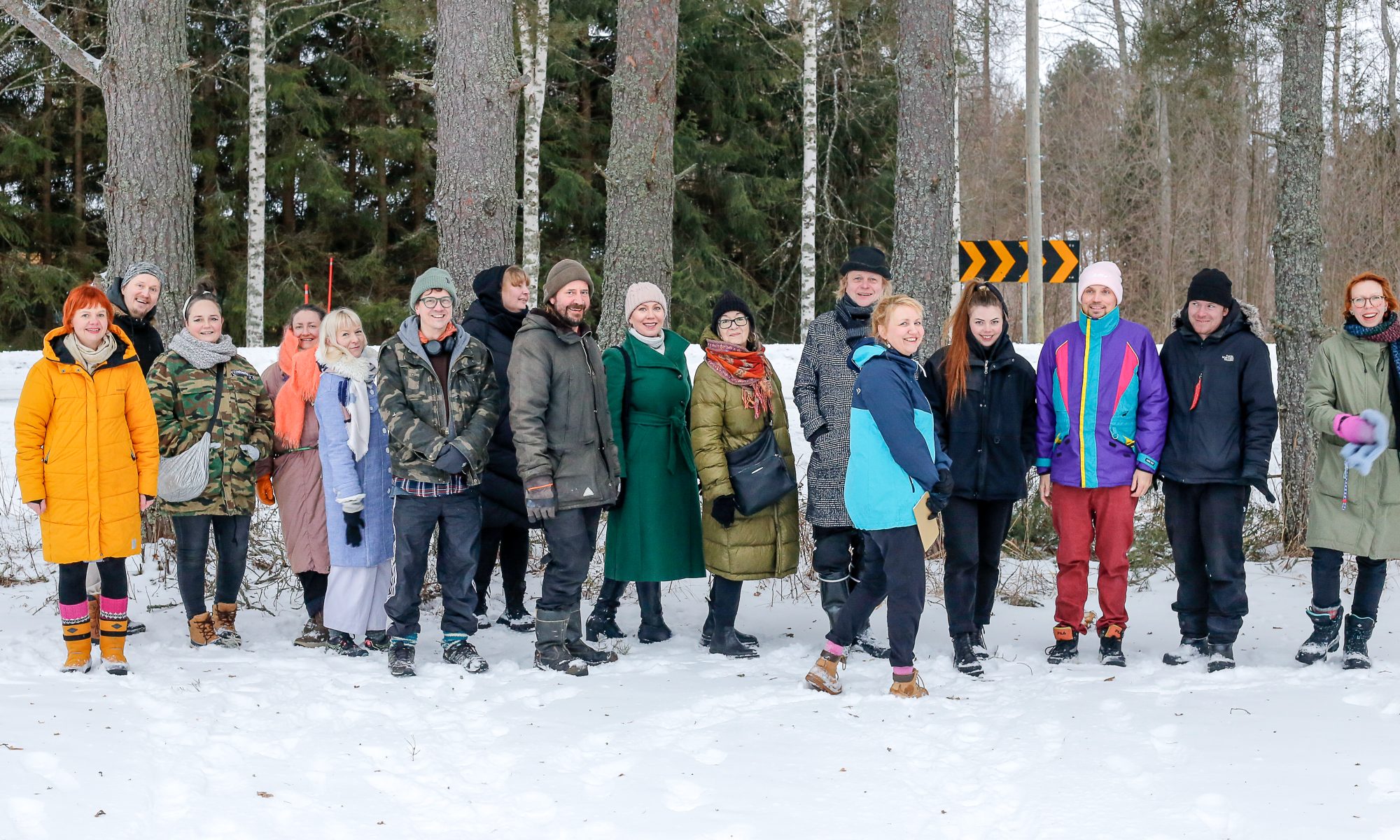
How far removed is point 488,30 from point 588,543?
3.83 metres

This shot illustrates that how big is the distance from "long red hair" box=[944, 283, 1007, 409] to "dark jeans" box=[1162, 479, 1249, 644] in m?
1.18

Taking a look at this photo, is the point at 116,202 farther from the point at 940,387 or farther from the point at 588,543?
the point at 940,387

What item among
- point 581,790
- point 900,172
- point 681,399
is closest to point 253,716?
point 581,790

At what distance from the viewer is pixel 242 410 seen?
20.2 feet

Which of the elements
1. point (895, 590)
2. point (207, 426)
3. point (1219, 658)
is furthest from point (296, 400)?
point (1219, 658)

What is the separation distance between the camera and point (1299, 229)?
777 cm

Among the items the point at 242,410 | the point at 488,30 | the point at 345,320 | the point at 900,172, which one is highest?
the point at 488,30

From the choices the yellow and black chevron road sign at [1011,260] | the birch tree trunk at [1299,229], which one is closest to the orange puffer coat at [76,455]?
the birch tree trunk at [1299,229]

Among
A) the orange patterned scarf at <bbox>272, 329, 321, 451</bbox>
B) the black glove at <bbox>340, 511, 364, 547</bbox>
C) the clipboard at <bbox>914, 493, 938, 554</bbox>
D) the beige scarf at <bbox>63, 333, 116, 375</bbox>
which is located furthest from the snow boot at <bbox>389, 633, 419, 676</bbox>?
the clipboard at <bbox>914, 493, 938, 554</bbox>

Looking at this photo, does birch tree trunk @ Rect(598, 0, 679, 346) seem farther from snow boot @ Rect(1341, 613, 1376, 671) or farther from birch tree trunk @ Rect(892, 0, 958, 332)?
snow boot @ Rect(1341, 613, 1376, 671)

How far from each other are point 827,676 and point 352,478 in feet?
8.26

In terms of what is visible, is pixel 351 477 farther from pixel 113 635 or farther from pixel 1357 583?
pixel 1357 583

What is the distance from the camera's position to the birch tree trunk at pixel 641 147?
848 centimetres

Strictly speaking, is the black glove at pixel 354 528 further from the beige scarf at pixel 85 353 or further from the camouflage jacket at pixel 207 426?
the beige scarf at pixel 85 353
